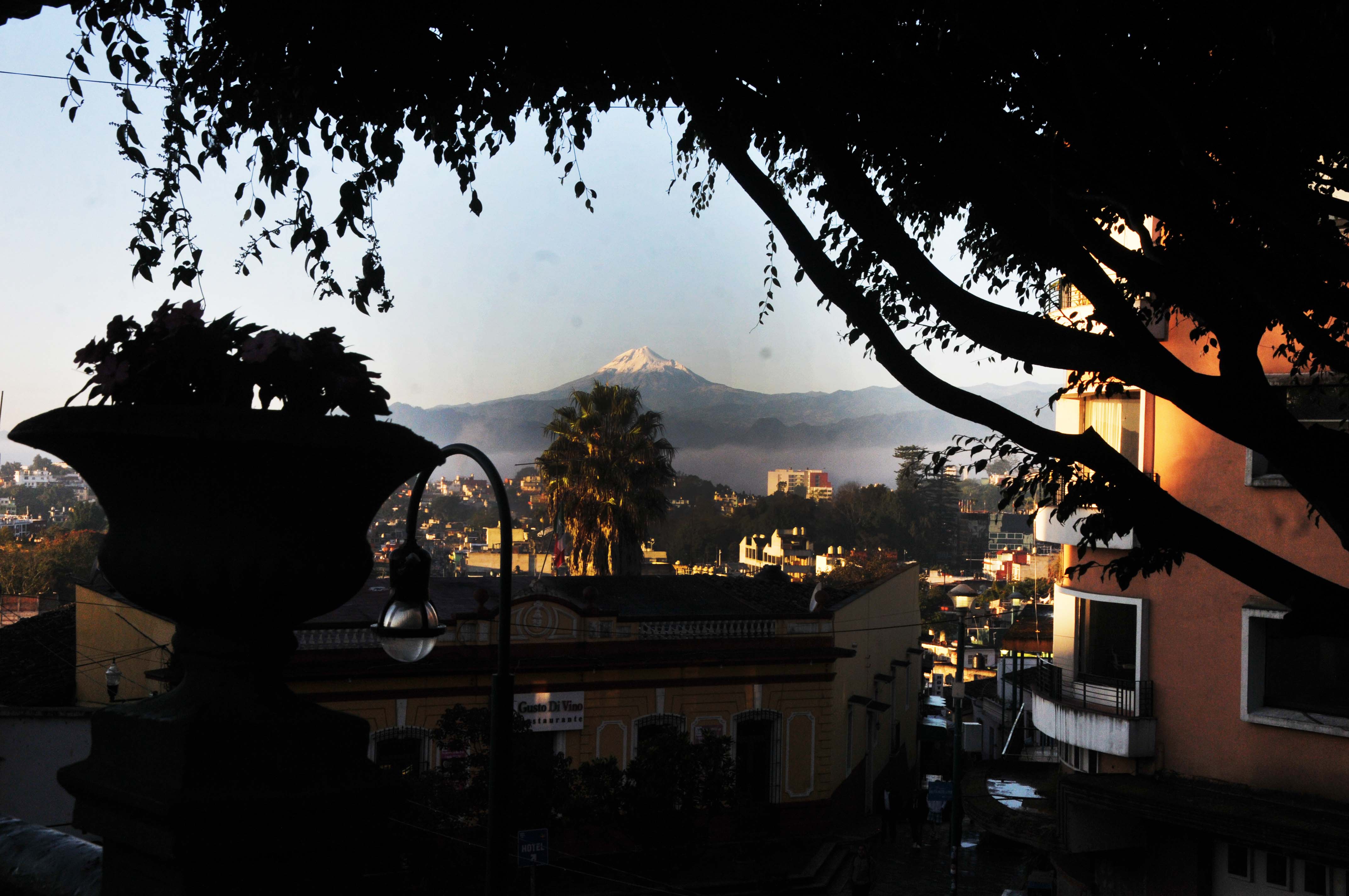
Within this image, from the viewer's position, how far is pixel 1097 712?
15.8m

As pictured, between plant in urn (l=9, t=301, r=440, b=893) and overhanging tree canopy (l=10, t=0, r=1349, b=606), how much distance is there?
314cm

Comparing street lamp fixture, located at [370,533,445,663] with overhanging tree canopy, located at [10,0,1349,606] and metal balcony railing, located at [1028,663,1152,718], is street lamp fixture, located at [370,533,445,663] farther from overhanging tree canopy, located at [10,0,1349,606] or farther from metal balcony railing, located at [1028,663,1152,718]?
metal balcony railing, located at [1028,663,1152,718]

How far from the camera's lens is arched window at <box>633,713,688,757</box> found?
22.8 metres

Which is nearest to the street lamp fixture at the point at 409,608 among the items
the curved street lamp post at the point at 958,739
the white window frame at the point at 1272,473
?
the white window frame at the point at 1272,473

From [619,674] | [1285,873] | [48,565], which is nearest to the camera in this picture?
[1285,873]

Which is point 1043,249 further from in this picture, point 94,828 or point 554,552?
point 554,552

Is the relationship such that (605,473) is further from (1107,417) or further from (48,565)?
(48,565)

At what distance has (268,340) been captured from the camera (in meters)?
2.09

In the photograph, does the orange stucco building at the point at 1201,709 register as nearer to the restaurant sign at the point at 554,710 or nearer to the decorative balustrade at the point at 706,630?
the decorative balustrade at the point at 706,630

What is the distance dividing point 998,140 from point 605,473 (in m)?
27.6

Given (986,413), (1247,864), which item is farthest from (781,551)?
(986,413)

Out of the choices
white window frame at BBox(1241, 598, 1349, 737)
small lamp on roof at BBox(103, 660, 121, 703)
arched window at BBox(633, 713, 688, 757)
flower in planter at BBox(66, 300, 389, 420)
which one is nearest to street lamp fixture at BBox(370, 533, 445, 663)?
flower in planter at BBox(66, 300, 389, 420)

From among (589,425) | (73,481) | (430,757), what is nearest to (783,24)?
(430,757)

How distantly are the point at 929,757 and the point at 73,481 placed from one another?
13346cm
